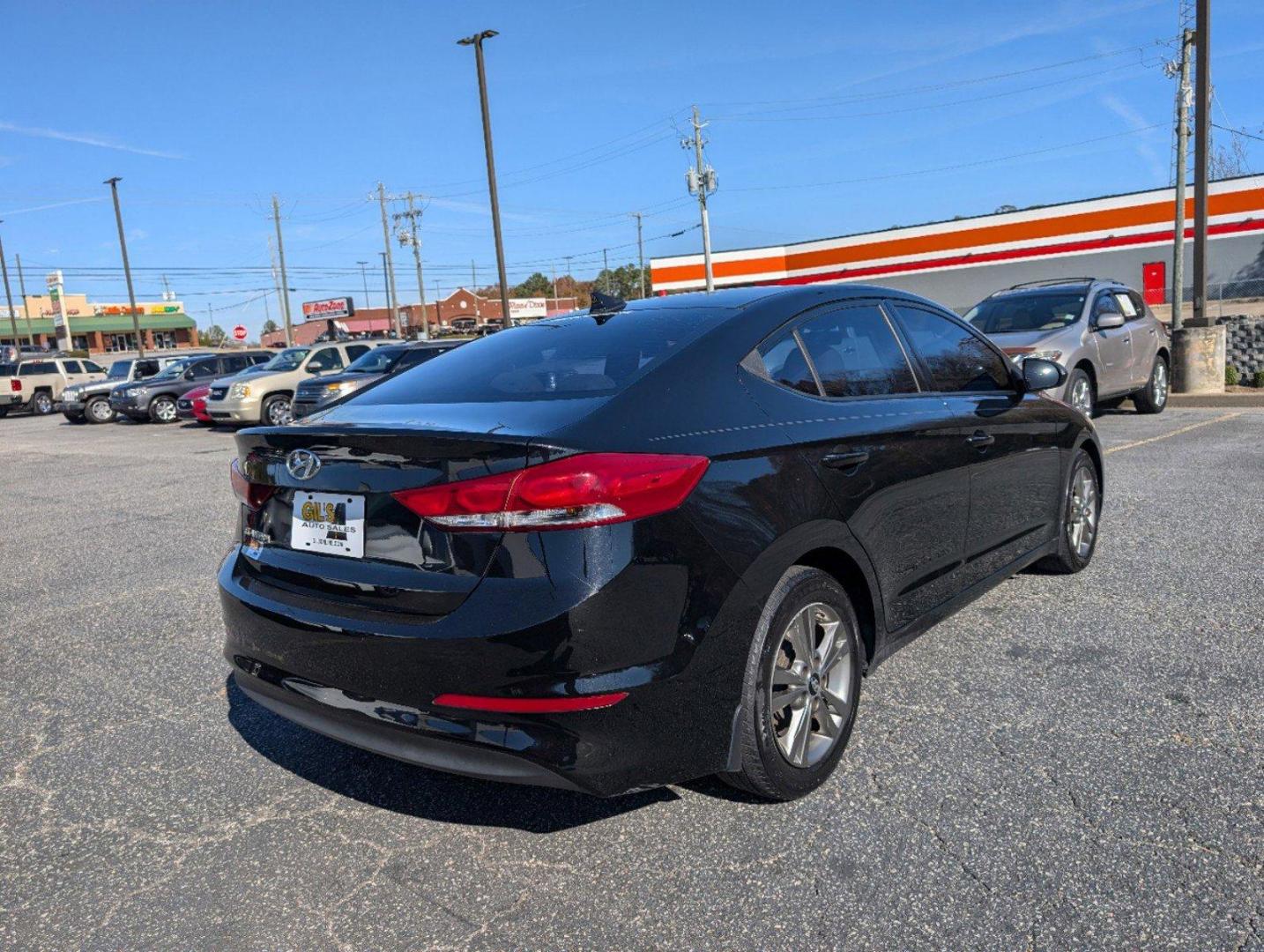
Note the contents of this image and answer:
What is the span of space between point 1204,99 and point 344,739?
18044mm

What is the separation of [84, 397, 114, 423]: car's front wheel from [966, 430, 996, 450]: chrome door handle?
85.5 feet

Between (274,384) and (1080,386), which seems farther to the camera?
(274,384)

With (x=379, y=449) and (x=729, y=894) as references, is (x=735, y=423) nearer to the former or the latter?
(x=379, y=449)

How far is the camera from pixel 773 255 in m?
52.6

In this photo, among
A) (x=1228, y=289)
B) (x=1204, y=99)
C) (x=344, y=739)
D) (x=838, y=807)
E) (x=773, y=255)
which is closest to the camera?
(x=344, y=739)

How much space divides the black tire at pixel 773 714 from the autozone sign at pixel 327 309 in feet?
329

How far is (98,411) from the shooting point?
1024 inches

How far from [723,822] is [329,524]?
148 cm

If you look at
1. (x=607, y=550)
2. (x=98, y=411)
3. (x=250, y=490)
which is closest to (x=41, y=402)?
(x=98, y=411)

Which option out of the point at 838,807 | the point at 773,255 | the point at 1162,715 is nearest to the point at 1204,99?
the point at 1162,715

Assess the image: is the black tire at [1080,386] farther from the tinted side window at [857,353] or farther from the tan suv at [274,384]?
the tan suv at [274,384]

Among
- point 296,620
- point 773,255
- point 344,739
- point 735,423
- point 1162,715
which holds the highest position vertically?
point 773,255

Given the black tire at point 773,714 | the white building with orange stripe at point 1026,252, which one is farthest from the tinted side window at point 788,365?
the white building with orange stripe at point 1026,252

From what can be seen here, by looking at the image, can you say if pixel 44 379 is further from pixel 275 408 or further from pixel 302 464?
pixel 302 464
